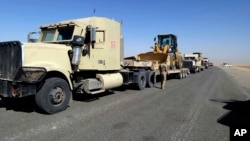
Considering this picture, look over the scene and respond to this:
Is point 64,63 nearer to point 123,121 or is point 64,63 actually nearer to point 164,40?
point 123,121

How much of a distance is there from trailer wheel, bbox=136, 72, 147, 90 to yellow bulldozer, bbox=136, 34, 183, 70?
13.7ft

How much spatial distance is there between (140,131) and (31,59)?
3.93m

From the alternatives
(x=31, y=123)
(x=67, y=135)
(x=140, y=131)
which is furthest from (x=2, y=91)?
(x=140, y=131)

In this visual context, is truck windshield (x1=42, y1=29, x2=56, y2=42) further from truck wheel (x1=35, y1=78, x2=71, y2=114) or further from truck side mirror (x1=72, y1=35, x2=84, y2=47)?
truck wheel (x1=35, y1=78, x2=71, y2=114)

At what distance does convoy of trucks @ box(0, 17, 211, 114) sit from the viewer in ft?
23.3

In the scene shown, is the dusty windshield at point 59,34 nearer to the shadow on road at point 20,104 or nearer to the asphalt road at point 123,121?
the shadow on road at point 20,104

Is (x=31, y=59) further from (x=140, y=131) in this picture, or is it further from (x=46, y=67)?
(x=140, y=131)

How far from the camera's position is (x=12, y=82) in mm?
7020

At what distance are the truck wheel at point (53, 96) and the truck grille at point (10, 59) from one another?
97cm

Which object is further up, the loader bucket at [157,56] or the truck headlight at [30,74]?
the loader bucket at [157,56]

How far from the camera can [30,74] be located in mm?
6945

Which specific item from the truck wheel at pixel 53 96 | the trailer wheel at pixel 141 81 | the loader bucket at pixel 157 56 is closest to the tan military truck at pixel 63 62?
the truck wheel at pixel 53 96

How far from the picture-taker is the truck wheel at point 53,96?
7.14m

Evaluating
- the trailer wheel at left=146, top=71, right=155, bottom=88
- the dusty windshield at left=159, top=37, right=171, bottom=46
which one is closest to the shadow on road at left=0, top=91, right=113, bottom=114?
the trailer wheel at left=146, top=71, right=155, bottom=88
